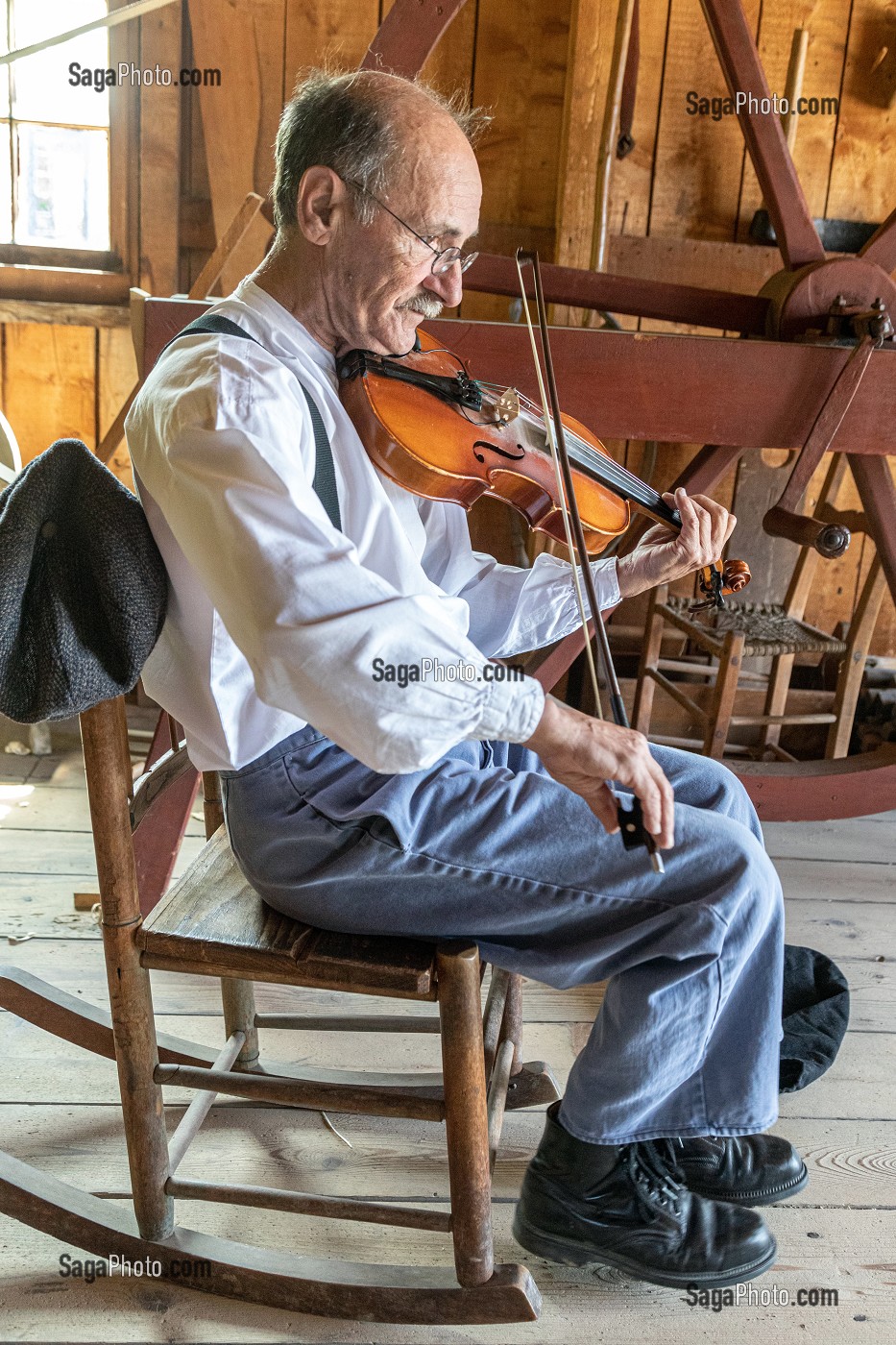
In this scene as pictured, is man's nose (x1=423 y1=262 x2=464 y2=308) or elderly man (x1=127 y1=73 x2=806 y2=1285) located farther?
man's nose (x1=423 y1=262 x2=464 y2=308)

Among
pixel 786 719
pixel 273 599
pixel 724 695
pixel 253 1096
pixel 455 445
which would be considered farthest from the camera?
pixel 786 719

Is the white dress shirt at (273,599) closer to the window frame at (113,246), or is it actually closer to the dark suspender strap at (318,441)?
the dark suspender strap at (318,441)

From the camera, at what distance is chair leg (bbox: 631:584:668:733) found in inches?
111

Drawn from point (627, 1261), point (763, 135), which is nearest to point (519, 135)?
point (763, 135)

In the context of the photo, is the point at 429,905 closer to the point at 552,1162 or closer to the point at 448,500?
the point at 552,1162

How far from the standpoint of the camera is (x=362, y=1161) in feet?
4.81

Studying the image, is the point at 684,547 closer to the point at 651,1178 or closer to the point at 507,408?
the point at 507,408

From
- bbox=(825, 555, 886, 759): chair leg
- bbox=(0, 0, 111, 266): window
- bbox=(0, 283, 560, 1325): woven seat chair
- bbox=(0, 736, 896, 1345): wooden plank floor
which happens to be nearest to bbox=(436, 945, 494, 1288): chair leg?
bbox=(0, 283, 560, 1325): woven seat chair

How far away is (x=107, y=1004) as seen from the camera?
170 centimetres

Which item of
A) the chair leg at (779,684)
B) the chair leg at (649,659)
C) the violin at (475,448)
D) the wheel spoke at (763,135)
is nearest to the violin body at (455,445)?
the violin at (475,448)

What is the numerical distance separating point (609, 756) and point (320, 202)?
645mm

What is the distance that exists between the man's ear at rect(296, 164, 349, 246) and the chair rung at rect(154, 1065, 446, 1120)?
2.92 feet

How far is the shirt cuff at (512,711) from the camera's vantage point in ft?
3.15

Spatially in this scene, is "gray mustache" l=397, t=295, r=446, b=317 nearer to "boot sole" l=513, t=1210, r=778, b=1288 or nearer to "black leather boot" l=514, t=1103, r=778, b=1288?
"black leather boot" l=514, t=1103, r=778, b=1288
